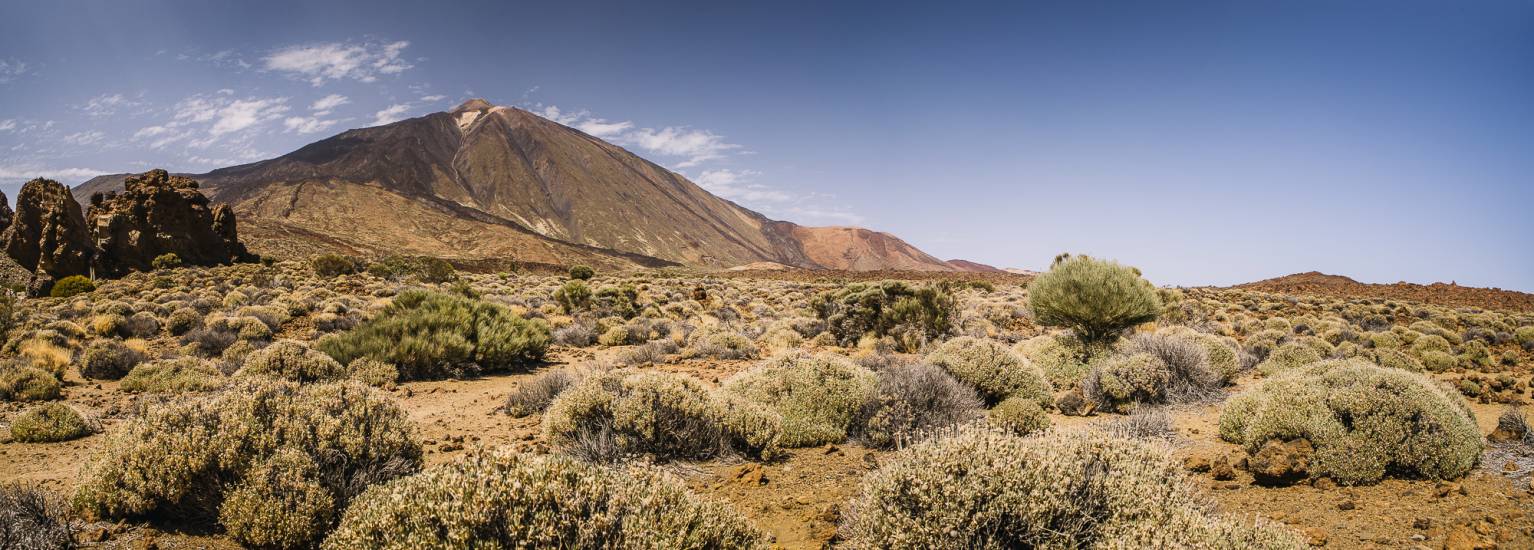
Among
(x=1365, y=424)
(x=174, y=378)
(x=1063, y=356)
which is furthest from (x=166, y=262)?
(x=1365, y=424)

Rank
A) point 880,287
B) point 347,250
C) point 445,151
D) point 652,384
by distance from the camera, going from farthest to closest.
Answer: point 445,151 → point 347,250 → point 880,287 → point 652,384

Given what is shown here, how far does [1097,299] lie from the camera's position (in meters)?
11.4

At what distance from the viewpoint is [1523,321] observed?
1897cm

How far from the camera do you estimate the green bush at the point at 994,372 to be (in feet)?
26.1

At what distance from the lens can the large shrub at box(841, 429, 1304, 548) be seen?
2947 millimetres

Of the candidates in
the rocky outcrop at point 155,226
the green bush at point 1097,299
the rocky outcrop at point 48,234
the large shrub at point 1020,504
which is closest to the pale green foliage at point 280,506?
the large shrub at point 1020,504

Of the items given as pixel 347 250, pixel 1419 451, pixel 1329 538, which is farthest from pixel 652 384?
pixel 347 250

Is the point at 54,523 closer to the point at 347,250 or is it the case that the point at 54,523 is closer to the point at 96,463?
the point at 96,463

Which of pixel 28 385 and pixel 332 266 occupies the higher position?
pixel 332 266

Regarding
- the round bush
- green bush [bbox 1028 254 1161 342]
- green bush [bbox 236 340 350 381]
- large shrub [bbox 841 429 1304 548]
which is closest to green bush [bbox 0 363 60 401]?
green bush [bbox 236 340 350 381]

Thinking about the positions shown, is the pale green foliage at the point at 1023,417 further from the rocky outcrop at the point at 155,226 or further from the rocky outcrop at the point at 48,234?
the rocky outcrop at the point at 155,226

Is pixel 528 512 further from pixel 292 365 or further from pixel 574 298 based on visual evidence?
pixel 574 298

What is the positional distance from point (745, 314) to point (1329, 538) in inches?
734

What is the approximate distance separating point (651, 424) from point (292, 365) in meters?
6.13
